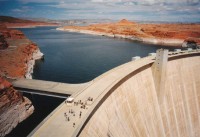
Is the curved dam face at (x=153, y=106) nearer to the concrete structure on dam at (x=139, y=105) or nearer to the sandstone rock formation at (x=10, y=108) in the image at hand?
the concrete structure on dam at (x=139, y=105)

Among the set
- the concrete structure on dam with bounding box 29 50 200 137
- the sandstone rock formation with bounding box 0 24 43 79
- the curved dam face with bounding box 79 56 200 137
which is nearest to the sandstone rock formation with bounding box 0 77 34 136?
the sandstone rock formation with bounding box 0 24 43 79

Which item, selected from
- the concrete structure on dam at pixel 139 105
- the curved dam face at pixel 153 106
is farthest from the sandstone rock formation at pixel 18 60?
the curved dam face at pixel 153 106

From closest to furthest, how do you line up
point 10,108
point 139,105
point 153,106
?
point 139,105 → point 153,106 → point 10,108

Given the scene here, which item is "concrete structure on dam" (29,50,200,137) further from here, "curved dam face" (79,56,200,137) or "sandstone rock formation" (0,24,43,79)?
"sandstone rock formation" (0,24,43,79)

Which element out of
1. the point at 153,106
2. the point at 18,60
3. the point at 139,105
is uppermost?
the point at 18,60

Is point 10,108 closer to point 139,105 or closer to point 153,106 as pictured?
point 139,105

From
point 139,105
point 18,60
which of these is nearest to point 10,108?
point 139,105

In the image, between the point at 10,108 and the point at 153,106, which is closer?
the point at 153,106
